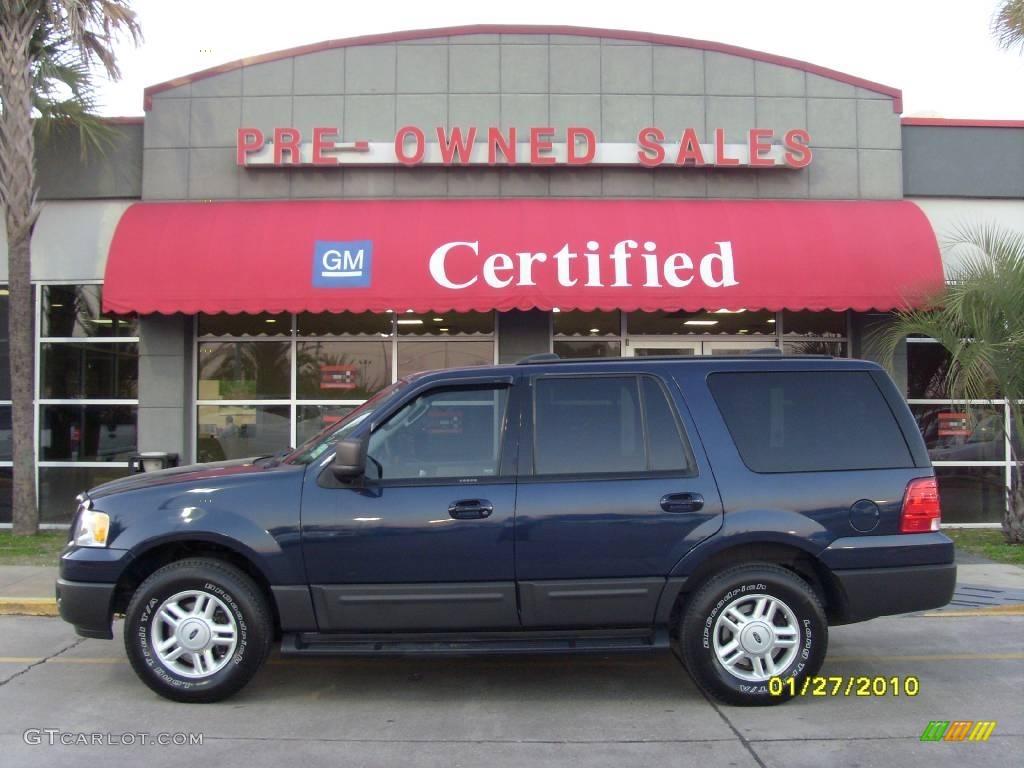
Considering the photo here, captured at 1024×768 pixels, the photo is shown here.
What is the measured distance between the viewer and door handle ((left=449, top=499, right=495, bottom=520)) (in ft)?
17.2

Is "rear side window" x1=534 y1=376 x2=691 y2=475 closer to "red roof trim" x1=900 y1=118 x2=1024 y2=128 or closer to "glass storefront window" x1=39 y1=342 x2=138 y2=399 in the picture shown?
"glass storefront window" x1=39 y1=342 x2=138 y2=399

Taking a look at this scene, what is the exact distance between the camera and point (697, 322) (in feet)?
42.3

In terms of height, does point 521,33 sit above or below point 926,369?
above

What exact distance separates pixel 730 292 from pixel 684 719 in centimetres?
689

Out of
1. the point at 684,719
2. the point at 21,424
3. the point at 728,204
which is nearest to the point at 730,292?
the point at 728,204

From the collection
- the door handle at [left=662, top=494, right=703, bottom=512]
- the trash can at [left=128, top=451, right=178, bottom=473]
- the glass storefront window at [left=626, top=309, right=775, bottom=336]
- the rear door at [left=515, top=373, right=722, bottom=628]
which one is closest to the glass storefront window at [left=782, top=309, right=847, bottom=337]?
the glass storefront window at [left=626, top=309, right=775, bottom=336]

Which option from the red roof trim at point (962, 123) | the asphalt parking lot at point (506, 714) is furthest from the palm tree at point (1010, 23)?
the asphalt parking lot at point (506, 714)

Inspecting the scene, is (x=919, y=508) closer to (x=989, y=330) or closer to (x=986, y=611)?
(x=986, y=611)

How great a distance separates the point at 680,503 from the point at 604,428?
0.63 metres

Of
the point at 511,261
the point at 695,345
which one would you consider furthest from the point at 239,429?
the point at 695,345

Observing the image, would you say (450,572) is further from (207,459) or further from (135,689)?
(207,459)

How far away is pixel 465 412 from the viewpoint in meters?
5.49

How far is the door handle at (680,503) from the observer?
5.28m

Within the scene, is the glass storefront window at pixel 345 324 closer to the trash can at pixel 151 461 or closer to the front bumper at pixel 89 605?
the trash can at pixel 151 461
